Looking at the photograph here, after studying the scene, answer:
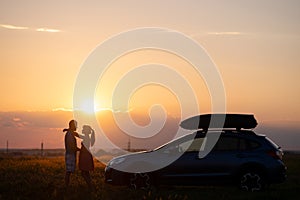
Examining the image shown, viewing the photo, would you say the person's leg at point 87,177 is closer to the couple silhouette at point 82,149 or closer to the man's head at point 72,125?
the couple silhouette at point 82,149

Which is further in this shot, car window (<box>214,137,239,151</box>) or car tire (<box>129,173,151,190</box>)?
car window (<box>214,137,239,151</box>)

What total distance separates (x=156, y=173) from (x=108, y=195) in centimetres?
214

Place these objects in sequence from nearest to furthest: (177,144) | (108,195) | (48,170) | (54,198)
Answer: (54,198)
(108,195)
(177,144)
(48,170)

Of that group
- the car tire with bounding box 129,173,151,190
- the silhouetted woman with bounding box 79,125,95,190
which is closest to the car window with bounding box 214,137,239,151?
the car tire with bounding box 129,173,151,190

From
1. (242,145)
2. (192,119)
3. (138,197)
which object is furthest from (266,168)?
(138,197)

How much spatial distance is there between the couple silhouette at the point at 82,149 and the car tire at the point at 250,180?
168 inches

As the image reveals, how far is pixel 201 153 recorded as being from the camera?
16531 millimetres

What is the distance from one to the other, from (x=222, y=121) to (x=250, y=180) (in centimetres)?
186

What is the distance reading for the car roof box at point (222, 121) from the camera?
54.7 feet

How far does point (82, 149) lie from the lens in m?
16.1

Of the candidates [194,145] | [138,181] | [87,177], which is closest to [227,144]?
[194,145]

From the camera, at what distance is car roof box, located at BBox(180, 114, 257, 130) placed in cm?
1667

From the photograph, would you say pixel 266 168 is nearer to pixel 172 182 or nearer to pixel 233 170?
pixel 233 170

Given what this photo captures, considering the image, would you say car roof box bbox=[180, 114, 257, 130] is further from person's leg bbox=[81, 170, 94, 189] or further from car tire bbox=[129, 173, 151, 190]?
person's leg bbox=[81, 170, 94, 189]
